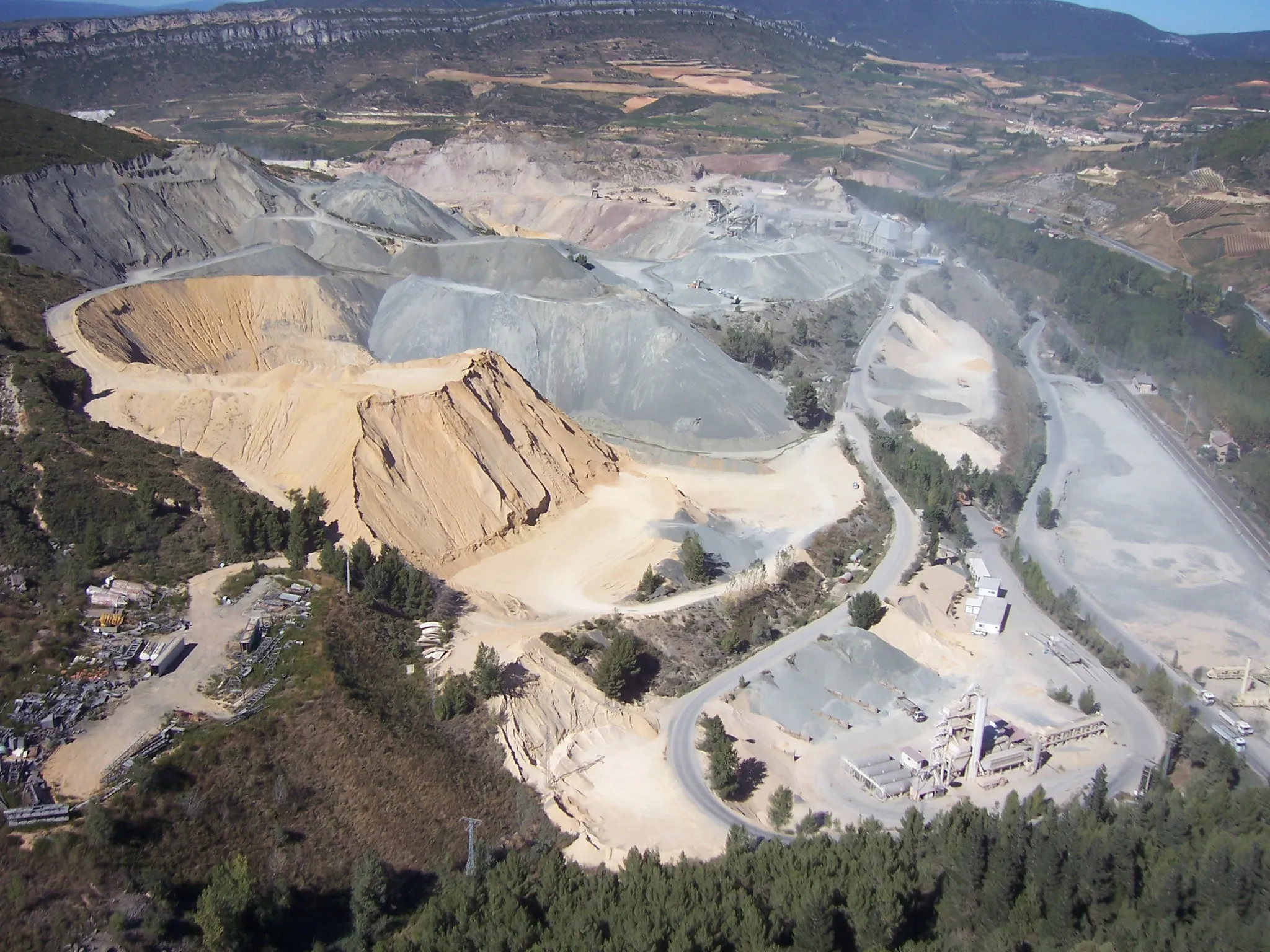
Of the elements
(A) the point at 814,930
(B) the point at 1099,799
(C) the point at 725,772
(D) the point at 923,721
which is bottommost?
(D) the point at 923,721

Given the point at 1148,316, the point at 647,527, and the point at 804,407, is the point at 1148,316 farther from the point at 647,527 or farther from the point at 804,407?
the point at 647,527

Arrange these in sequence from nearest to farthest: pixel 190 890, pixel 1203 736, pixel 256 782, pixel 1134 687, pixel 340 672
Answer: pixel 190 890, pixel 256 782, pixel 340 672, pixel 1203 736, pixel 1134 687

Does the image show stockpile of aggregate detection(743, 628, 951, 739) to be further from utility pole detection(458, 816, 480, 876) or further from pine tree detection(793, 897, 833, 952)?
pine tree detection(793, 897, 833, 952)

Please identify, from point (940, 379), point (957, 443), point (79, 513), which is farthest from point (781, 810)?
point (940, 379)

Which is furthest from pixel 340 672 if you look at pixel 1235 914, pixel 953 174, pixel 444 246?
pixel 953 174

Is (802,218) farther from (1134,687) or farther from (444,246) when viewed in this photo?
(1134,687)
